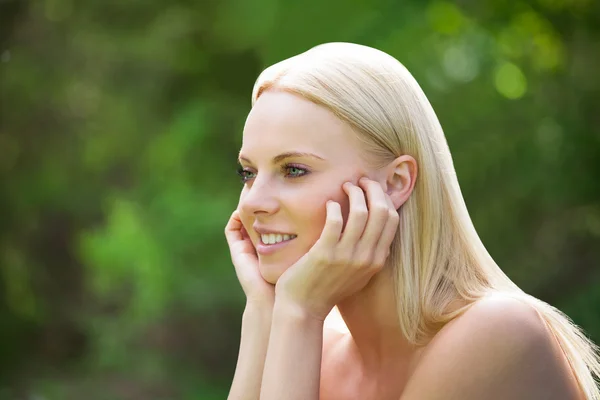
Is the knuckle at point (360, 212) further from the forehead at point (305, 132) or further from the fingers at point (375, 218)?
the forehead at point (305, 132)

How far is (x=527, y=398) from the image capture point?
1.98 m

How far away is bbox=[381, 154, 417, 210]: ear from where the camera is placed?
2160 millimetres

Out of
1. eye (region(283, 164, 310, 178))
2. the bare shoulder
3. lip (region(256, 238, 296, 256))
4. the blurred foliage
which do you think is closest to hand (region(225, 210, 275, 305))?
lip (region(256, 238, 296, 256))

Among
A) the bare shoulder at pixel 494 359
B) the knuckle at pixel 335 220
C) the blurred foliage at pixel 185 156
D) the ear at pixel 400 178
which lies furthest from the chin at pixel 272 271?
the blurred foliage at pixel 185 156

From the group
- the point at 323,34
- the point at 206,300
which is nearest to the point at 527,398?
the point at 323,34

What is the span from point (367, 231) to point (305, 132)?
292 millimetres

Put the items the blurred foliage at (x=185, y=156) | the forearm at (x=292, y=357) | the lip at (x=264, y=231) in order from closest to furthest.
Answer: the forearm at (x=292, y=357) → the lip at (x=264, y=231) → the blurred foliage at (x=185, y=156)

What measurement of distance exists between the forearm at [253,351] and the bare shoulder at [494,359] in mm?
455

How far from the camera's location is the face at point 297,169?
2.13 metres

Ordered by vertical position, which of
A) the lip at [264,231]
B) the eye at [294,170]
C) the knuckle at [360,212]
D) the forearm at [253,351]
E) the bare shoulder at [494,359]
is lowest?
the bare shoulder at [494,359]

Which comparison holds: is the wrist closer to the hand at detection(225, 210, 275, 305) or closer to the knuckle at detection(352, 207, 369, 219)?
the hand at detection(225, 210, 275, 305)

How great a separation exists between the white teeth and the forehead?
0.68 ft

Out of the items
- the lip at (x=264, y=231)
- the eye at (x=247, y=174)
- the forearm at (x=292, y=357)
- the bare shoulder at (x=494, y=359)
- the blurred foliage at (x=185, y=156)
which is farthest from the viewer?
the blurred foliage at (x=185, y=156)

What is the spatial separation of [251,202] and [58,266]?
7.48 meters
